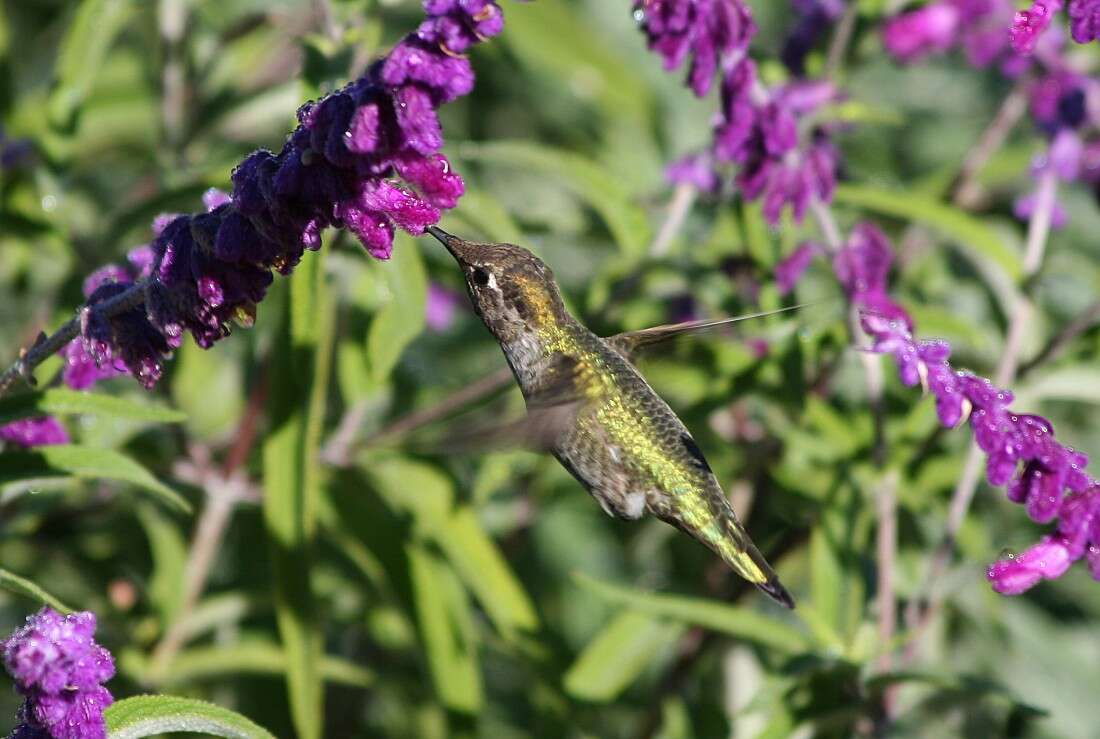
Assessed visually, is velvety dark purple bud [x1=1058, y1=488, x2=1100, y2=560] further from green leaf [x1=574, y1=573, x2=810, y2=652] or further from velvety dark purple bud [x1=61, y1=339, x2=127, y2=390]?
velvety dark purple bud [x1=61, y1=339, x2=127, y2=390]

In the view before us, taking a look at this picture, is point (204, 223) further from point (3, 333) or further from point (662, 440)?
point (3, 333)

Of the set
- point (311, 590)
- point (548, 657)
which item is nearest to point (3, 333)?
point (311, 590)

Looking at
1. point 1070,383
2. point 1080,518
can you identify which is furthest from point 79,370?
point 1070,383

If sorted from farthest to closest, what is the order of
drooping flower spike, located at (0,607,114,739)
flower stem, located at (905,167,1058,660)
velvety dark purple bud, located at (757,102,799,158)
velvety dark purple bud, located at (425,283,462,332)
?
1. velvety dark purple bud, located at (425,283,462,332)
2. flower stem, located at (905,167,1058,660)
3. velvety dark purple bud, located at (757,102,799,158)
4. drooping flower spike, located at (0,607,114,739)

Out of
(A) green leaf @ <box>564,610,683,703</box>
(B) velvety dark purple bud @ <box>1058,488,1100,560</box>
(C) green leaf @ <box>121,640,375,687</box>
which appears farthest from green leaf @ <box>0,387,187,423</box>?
(B) velvety dark purple bud @ <box>1058,488,1100,560</box>

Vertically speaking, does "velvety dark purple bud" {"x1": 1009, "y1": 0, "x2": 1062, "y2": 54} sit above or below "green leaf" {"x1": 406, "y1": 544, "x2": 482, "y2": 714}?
above
